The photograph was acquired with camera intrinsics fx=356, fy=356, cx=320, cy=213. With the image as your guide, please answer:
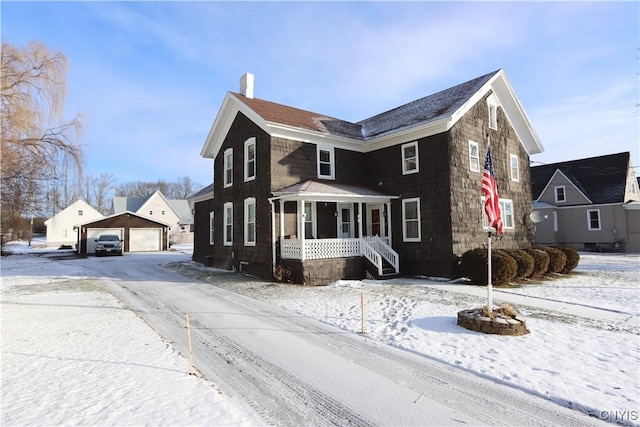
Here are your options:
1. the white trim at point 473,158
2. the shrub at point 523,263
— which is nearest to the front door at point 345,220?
the white trim at point 473,158

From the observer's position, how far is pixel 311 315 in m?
8.46

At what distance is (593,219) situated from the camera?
28.2 metres

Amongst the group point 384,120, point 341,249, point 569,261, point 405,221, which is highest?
point 384,120

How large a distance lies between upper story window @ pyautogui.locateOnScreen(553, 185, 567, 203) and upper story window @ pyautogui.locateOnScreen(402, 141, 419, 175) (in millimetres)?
21623

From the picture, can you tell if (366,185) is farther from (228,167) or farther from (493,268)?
(228,167)

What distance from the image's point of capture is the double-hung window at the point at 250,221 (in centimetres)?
1591

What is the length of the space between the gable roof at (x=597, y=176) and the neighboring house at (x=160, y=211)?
143 ft

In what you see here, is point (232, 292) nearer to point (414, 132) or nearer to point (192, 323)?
point (192, 323)

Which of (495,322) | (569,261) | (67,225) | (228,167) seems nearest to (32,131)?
(228,167)

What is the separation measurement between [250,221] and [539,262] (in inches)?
479

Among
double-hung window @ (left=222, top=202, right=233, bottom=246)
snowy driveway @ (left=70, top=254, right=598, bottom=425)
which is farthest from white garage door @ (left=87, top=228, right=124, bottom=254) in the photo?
snowy driveway @ (left=70, top=254, right=598, bottom=425)

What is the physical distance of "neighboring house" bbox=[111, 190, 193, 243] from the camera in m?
49.8

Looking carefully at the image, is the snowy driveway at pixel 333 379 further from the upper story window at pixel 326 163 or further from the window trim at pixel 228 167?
the window trim at pixel 228 167

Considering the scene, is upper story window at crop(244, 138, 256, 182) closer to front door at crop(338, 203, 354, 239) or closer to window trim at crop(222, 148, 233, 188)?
window trim at crop(222, 148, 233, 188)
